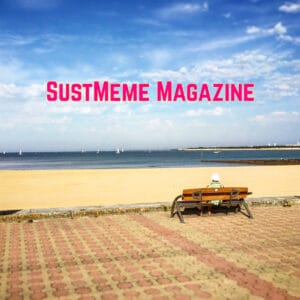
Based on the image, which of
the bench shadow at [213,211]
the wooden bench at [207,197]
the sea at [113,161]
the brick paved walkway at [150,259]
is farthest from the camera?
the sea at [113,161]

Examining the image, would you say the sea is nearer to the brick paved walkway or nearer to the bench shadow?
the bench shadow

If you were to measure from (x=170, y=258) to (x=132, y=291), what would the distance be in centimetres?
133

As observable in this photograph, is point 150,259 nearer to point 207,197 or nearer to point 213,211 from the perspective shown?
point 207,197

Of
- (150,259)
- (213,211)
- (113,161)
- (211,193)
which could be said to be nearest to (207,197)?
(211,193)

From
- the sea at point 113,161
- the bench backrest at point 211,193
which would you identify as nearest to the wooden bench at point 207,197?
the bench backrest at point 211,193

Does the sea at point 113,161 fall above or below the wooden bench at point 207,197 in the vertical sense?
below

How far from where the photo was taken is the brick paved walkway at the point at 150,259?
4227 millimetres

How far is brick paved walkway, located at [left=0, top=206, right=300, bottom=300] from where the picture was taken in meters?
4.23

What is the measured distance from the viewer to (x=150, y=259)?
17.6ft

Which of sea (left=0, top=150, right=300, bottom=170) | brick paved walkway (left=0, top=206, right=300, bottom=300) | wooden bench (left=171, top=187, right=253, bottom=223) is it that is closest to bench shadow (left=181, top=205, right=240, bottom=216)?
wooden bench (left=171, top=187, right=253, bottom=223)

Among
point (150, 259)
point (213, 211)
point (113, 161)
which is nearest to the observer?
point (150, 259)

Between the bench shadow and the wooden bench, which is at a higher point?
the wooden bench

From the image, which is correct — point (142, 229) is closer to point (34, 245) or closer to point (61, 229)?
point (61, 229)

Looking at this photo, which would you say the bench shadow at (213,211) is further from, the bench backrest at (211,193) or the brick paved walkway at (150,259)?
the bench backrest at (211,193)
